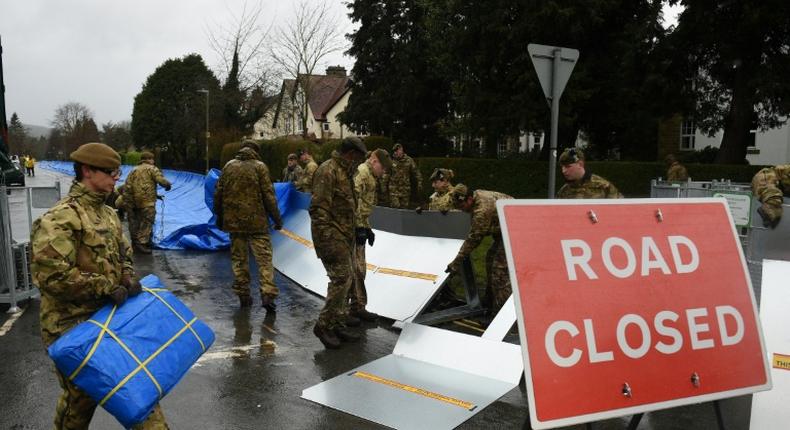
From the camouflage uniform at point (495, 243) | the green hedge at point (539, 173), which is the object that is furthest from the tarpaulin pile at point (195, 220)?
the green hedge at point (539, 173)

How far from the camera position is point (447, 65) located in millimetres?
24766

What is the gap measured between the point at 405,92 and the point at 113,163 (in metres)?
28.7

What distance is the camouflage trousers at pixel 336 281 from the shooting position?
5.60 metres

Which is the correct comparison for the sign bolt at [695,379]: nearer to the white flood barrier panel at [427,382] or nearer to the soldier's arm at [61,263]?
the white flood barrier panel at [427,382]

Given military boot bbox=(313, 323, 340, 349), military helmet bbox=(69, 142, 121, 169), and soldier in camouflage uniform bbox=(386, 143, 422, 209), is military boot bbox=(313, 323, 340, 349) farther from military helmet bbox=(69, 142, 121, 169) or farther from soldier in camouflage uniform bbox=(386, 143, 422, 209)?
soldier in camouflage uniform bbox=(386, 143, 422, 209)

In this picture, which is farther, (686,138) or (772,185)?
(686,138)

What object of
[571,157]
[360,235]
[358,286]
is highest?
[571,157]

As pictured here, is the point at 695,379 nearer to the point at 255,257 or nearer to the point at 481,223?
the point at 481,223

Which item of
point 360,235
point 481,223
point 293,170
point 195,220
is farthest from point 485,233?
point 195,220

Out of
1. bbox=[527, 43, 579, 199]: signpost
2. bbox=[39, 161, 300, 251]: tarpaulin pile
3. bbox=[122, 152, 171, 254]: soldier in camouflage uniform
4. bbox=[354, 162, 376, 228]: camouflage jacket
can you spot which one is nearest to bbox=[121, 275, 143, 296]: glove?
bbox=[354, 162, 376, 228]: camouflage jacket

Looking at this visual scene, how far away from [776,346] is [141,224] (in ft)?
35.6

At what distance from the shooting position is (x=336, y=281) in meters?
5.59

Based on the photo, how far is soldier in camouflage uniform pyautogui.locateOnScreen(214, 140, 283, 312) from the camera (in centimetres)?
705

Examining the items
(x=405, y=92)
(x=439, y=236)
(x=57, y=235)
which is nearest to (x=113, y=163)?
(x=57, y=235)
